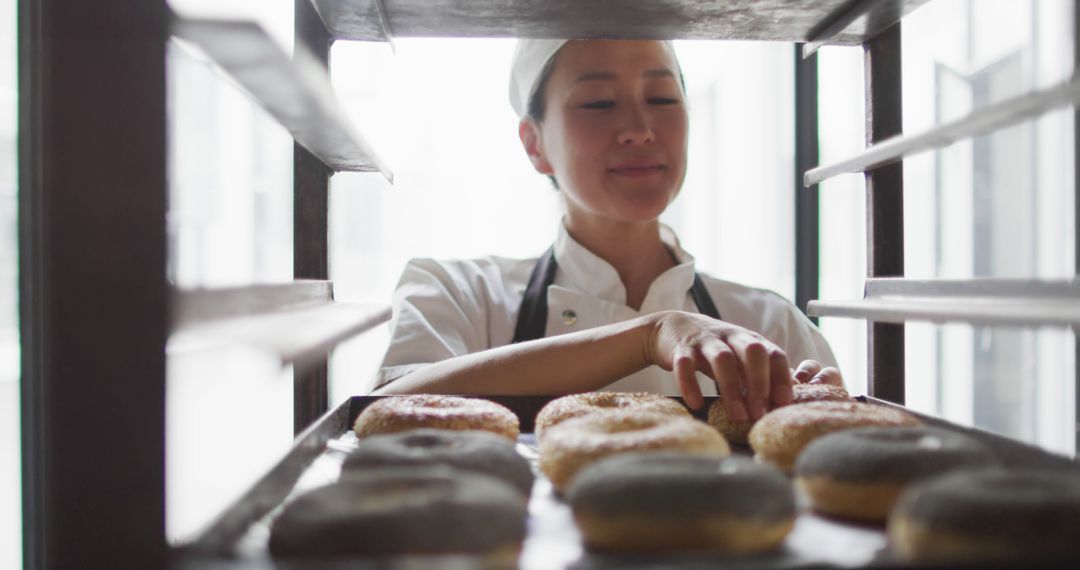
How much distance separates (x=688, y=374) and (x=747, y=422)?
0.10 meters

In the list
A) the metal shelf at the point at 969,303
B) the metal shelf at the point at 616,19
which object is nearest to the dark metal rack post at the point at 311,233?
the metal shelf at the point at 616,19

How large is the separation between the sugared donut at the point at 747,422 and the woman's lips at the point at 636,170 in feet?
2.29

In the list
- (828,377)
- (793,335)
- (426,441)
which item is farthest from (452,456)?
(793,335)

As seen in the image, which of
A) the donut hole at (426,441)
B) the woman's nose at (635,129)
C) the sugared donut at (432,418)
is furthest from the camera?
the woman's nose at (635,129)

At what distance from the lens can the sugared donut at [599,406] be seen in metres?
1.06

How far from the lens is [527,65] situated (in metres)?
1.91

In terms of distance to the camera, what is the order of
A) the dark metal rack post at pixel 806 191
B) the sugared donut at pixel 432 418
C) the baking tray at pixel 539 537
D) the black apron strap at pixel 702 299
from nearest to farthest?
the baking tray at pixel 539 537, the sugared donut at pixel 432 418, the black apron strap at pixel 702 299, the dark metal rack post at pixel 806 191

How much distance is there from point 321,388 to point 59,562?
0.56 metres

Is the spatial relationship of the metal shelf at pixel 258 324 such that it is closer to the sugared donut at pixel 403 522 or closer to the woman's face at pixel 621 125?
the sugared donut at pixel 403 522

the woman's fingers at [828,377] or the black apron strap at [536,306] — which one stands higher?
the black apron strap at [536,306]

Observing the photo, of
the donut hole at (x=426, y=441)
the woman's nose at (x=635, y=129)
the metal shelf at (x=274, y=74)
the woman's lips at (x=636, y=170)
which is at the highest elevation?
the woman's nose at (x=635, y=129)

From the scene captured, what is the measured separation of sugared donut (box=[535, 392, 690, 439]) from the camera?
106 cm

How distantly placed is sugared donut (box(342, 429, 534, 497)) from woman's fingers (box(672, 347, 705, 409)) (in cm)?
33

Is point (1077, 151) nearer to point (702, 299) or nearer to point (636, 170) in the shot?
point (636, 170)
